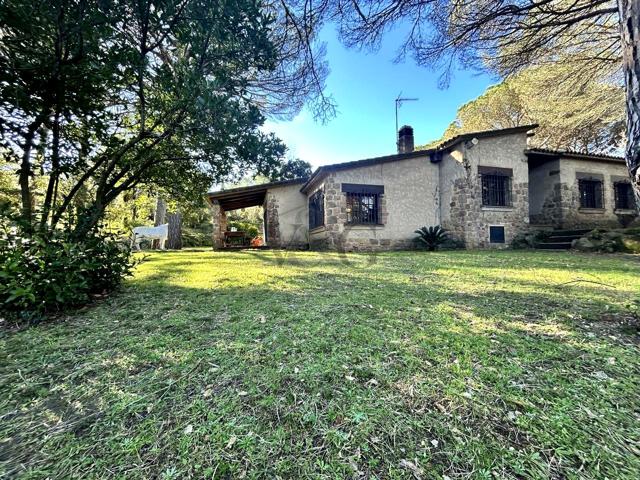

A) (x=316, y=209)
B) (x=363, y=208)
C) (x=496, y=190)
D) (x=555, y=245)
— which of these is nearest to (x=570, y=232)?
(x=555, y=245)

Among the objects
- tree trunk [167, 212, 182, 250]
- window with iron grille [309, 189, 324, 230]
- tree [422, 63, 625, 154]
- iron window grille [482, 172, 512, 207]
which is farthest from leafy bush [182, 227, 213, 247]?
tree [422, 63, 625, 154]

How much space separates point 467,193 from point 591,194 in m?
→ 6.67

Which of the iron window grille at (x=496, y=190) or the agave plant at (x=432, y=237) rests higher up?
the iron window grille at (x=496, y=190)

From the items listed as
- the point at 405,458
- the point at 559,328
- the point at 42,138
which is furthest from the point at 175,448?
the point at 42,138

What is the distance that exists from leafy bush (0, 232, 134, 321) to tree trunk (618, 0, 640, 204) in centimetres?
473

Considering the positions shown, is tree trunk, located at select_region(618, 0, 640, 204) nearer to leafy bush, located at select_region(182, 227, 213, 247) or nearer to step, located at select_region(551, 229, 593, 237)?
step, located at select_region(551, 229, 593, 237)

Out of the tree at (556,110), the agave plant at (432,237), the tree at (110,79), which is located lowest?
the agave plant at (432,237)

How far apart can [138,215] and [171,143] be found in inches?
666

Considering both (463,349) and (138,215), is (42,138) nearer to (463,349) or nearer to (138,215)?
(463,349)

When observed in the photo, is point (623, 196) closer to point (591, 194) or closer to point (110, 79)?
point (591, 194)

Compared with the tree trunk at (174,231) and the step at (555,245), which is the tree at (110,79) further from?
the tree trunk at (174,231)

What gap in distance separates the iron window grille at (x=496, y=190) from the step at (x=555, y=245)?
185cm

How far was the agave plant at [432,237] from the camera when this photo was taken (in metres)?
10.2

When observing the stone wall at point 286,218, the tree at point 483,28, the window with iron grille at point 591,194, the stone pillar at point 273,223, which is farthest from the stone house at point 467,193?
the tree at point 483,28
